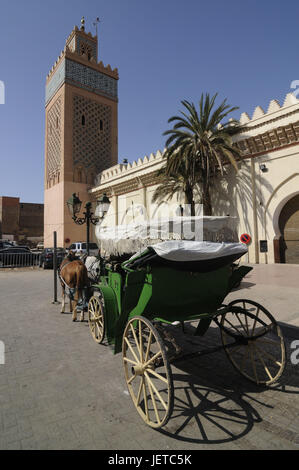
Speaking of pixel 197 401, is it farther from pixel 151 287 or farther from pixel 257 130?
pixel 257 130

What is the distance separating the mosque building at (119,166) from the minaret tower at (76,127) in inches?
3.8

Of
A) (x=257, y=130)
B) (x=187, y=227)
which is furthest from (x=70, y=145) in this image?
(x=187, y=227)

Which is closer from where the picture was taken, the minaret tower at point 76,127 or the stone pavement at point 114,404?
the stone pavement at point 114,404

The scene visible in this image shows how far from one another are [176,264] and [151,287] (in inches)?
14.6

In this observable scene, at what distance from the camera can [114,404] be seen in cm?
262

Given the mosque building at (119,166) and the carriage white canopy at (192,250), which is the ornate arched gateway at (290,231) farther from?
the carriage white canopy at (192,250)

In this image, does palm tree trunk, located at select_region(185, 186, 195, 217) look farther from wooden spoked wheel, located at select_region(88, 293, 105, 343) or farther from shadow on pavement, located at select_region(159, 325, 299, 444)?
shadow on pavement, located at select_region(159, 325, 299, 444)

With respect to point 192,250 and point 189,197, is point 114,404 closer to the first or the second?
point 192,250

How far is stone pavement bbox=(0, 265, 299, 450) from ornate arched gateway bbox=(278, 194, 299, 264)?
35.9ft

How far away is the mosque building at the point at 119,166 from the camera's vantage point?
14.0 m

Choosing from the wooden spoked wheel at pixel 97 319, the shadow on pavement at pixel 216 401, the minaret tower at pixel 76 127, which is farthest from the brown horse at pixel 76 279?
the minaret tower at pixel 76 127

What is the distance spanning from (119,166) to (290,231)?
679 inches

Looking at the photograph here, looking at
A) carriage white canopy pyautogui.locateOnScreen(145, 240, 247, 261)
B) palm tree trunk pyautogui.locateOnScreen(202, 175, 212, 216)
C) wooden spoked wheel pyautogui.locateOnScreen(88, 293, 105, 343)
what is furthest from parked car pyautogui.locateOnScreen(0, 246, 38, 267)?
carriage white canopy pyautogui.locateOnScreen(145, 240, 247, 261)

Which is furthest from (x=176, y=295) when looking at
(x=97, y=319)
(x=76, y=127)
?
(x=76, y=127)
